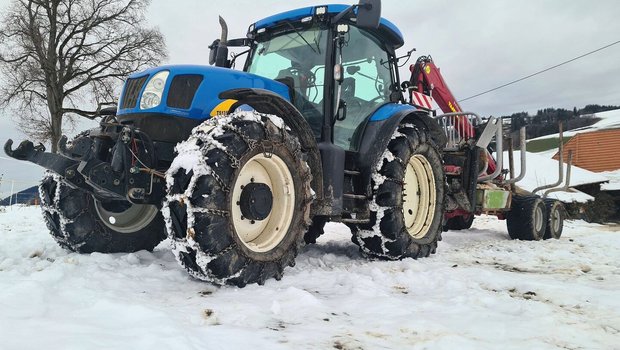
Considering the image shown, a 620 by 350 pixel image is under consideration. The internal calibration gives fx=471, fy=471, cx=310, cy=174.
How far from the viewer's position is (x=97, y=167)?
3309 millimetres

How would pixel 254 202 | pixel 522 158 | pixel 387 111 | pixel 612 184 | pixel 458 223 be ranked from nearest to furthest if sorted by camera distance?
pixel 254 202 < pixel 387 111 < pixel 522 158 < pixel 458 223 < pixel 612 184

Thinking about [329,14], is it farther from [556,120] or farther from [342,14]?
[556,120]

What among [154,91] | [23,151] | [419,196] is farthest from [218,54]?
[419,196]

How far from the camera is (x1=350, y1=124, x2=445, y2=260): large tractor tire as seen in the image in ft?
14.8

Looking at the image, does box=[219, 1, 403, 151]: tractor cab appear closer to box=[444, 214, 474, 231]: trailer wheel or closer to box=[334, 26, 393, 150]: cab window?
box=[334, 26, 393, 150]: cab window

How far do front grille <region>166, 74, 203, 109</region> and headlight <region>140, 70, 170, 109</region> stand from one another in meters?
0.08

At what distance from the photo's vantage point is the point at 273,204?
3.69 m

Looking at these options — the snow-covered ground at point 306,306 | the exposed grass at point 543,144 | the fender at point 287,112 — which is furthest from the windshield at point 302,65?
the exposed grass at point 543,144

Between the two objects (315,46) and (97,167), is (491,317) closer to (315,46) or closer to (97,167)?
(97,167)

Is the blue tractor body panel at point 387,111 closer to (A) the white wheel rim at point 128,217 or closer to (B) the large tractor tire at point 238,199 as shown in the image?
(B) the large tractor tire at point 238,199

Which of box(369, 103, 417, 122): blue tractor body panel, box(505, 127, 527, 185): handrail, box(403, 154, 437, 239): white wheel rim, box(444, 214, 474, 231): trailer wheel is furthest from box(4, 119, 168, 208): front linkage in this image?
box(444, 214, 474, 231): trailer wheel

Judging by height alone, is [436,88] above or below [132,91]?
above

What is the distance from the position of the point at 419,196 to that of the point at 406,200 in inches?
10.1

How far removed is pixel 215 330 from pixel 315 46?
3.19 meters
